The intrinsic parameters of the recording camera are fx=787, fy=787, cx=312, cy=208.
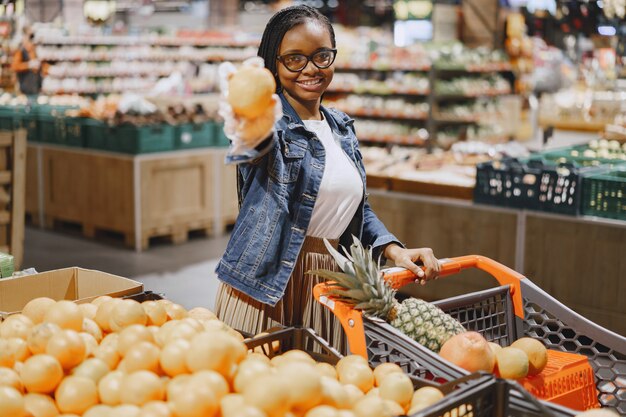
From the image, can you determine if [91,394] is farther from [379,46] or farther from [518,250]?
[379,46]

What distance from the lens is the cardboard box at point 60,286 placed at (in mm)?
2490

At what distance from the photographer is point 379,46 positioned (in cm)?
1200

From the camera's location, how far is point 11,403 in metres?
1.58

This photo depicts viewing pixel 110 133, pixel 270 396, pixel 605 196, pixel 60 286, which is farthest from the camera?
pixel 110 133

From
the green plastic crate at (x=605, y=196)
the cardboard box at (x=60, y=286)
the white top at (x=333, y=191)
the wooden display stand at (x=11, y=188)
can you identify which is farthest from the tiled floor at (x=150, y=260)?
the white top at (x=333, y=191)

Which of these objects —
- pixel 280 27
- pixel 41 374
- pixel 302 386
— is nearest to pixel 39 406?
pixel 41 374

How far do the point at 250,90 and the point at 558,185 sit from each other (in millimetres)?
3478

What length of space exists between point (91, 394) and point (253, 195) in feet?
2.78

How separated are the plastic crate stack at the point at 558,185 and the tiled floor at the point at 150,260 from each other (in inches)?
84.2

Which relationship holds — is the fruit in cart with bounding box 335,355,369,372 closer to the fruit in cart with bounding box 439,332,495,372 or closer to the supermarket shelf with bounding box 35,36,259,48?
the fruit in cart with bounding box 439,332,495,372

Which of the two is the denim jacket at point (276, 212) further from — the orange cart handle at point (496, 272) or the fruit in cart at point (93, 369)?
the fruit in cart at point (93, 369)

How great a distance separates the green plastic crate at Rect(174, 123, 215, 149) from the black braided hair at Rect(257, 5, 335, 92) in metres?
5.28

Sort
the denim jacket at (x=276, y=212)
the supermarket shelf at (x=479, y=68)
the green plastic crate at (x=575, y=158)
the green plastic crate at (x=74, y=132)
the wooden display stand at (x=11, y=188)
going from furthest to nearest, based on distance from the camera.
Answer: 1. the supermarket shelf at (x=479, y=68)
2. the green plastic crate at (x=74, y=132)
3. the wooden display stand at (x=11, y=188)
4. the green plastic crate at (x=575, y=158)
5. the denim jacket at (x=276, y=212)

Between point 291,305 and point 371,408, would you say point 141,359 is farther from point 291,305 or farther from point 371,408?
point 291,305
